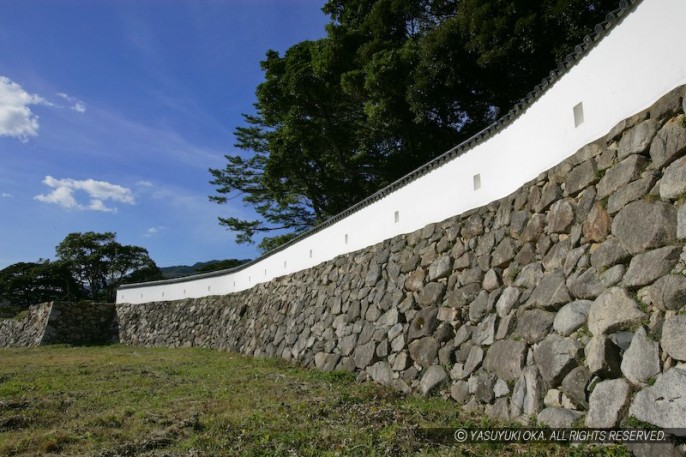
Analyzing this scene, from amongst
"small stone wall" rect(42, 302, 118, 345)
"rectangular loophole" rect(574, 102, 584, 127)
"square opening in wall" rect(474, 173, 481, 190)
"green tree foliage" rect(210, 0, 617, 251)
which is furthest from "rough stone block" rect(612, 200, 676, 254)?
"small stone wall" rect(42, 302, 118, 345)

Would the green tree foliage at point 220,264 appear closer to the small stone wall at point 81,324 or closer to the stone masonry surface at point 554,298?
the small stone wall at point 81,324

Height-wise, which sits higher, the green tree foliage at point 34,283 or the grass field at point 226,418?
the green tree foliage at point 34,283

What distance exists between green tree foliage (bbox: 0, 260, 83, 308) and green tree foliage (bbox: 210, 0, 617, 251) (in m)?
16.2

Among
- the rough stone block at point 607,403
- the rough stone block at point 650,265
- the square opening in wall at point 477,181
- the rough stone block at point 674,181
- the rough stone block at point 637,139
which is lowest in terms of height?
the rough stone block at point 607,403

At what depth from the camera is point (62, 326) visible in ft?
58.3

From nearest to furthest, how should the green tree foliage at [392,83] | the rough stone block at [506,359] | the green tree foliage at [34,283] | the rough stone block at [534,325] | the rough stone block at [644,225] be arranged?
the rough stone block at [644,225], the rough stone block at [534,325], the rough stone block at [506,359], the green tree foliage at [392,83], the green tree foliage at [34,283]

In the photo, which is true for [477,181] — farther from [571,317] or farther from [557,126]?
[571,317]

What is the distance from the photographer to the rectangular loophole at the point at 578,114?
4586 millimetres

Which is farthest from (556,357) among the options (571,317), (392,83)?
(392,83)

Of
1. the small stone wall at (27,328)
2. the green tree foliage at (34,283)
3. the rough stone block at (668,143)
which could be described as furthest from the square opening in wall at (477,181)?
the green tree foliage at (34,283)

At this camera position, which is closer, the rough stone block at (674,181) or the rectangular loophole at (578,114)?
the rough stone block at (674,181)

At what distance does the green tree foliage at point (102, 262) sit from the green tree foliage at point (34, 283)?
2.13 ft

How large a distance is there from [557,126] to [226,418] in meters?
4.67

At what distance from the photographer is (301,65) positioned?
1397cm
